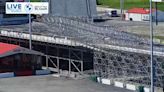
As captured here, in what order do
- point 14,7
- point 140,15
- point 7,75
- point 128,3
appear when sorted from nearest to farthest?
point 7,75 < point 14,7 < point 140,15 < point 128,3

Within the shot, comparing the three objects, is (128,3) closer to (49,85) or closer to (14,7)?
(14,7)

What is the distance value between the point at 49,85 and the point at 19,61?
7.99 m

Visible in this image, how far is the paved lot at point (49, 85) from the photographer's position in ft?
149

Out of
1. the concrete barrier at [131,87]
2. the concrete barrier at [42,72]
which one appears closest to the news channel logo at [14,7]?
the concrete barrier at [42,72]

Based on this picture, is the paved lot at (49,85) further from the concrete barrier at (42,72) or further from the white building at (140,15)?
the white building at (140,15)

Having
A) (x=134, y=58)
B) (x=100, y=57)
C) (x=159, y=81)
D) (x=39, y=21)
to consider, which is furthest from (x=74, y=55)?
(x=39, y=21)

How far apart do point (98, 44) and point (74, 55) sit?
451 cm

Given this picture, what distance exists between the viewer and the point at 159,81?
1825 inches

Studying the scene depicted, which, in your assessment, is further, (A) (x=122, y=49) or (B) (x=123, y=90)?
(A) (x=122, y=49)

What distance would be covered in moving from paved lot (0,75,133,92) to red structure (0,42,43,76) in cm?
271

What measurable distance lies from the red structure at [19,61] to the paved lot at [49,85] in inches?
107

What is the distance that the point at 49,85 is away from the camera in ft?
156

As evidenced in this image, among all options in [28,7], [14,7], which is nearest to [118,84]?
[28,7]

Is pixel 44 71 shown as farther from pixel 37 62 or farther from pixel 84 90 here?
pixel 84 90
